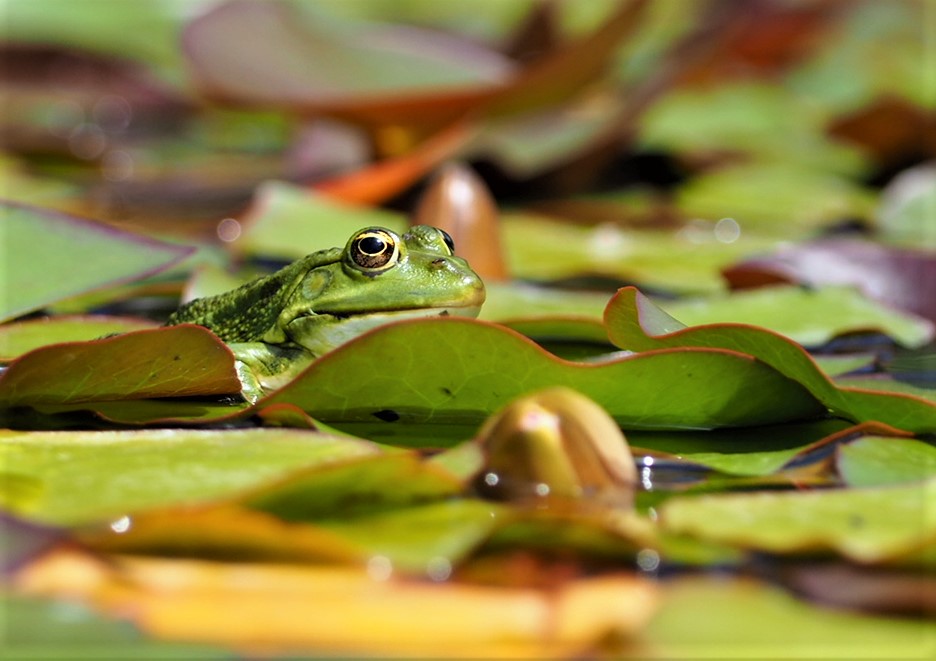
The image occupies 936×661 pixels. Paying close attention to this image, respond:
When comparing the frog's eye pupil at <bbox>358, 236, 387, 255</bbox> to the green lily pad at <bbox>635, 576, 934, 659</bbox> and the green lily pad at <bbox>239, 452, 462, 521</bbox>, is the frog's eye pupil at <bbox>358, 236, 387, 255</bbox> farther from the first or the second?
the green lily pad at <bbox>635, 576, 934, 659</bbox>

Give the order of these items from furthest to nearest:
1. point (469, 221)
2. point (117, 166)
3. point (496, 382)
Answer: point (117, 166) → point (469, 221) → point (496, 382)

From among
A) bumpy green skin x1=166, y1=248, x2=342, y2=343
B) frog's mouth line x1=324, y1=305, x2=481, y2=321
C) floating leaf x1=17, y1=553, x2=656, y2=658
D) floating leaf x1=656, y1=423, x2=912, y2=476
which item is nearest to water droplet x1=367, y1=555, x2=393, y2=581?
floating leaf x1=17, y1=553, x2=656, y2=658

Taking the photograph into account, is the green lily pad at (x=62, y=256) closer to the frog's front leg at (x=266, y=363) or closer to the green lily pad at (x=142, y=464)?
the frog's front leg at (x=266, y=363)

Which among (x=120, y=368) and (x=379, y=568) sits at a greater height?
(x=120, y=368)

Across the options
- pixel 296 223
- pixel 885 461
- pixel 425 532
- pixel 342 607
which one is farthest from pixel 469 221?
pixel 342 607

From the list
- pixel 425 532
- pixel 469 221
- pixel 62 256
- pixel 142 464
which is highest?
pixel 469 221

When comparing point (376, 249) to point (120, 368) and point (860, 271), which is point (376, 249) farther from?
point (860, 271)

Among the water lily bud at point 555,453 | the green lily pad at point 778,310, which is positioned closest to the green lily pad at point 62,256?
the green lily pad at point 778,310
